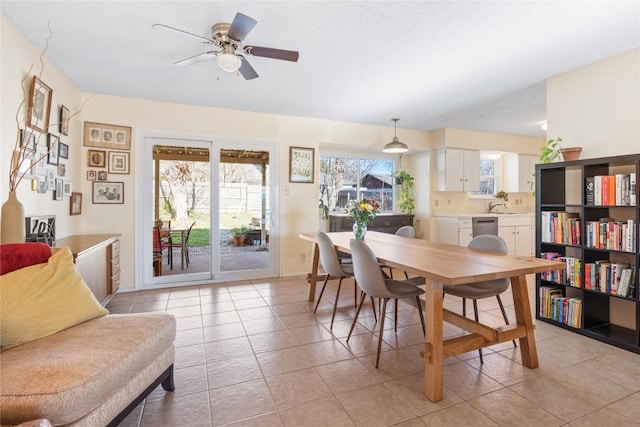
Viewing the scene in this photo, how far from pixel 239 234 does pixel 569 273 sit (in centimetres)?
390

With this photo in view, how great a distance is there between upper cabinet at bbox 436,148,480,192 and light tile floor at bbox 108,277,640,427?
10.1 feet

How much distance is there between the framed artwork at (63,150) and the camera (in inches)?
128

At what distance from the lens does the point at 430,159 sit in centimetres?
587

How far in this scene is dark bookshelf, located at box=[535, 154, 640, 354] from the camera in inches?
97.3

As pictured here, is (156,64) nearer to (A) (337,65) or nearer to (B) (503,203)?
(A) (337,65)

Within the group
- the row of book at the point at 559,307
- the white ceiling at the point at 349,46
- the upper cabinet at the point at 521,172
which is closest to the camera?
the white ceiling at the point at 349,46

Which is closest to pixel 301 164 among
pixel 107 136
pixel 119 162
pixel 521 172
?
pixel 119 162

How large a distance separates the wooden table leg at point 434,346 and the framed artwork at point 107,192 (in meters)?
3.91

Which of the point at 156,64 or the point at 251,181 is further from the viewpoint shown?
the point at 251,181

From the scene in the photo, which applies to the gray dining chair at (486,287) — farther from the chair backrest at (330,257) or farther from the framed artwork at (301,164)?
the framed artwork at (301,164)

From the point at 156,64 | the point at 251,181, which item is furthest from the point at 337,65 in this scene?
the point at 251,181

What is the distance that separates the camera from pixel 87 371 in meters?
1.28

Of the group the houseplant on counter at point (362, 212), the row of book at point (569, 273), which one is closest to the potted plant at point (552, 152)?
the row of book at point (569, 273)

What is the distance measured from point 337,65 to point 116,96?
287 cm
